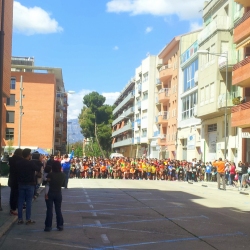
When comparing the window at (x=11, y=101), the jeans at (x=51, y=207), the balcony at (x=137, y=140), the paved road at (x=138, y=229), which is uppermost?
the window at (x=11, y=101)

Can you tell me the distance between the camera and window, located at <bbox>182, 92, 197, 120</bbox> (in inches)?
2034

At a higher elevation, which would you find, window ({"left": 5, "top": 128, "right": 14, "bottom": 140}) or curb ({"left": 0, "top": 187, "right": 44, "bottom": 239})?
window ({"left": 5, "top": 128, "right": 14, "bottom": 140})

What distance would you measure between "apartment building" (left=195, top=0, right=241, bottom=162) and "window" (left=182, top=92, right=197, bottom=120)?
15.6 ft

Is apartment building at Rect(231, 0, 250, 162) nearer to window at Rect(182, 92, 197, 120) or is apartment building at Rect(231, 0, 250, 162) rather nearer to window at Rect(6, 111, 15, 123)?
window at Rect(182, 92, 197, 120)

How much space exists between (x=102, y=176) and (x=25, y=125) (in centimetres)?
4403

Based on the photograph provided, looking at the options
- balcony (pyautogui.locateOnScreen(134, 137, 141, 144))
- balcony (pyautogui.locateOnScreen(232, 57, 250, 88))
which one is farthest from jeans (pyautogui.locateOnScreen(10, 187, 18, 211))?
balcony (pyautogui.locateOnScreen(134, 137, 141, 144))

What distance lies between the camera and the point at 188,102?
177ft

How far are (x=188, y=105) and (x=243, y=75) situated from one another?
1955 centimetres

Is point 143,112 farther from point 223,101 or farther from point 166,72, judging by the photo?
point 223,101

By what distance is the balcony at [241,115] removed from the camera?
33.5 m

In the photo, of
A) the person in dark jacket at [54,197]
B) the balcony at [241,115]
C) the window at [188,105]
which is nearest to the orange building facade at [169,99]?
the window at [188,105]

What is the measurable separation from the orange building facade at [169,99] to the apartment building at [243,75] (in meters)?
22.3

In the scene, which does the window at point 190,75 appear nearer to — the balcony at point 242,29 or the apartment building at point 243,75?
the apartment building at point 243,75

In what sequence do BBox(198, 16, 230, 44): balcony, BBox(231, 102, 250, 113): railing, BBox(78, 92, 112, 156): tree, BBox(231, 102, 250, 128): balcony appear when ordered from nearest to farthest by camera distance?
BBox(231, 102, 250, 128): balcony < BBox(231, 102, 250, 113): railing < BBox(198, 16, 230, 44): balcony < BBox(78, 92, 112, 156): tree
